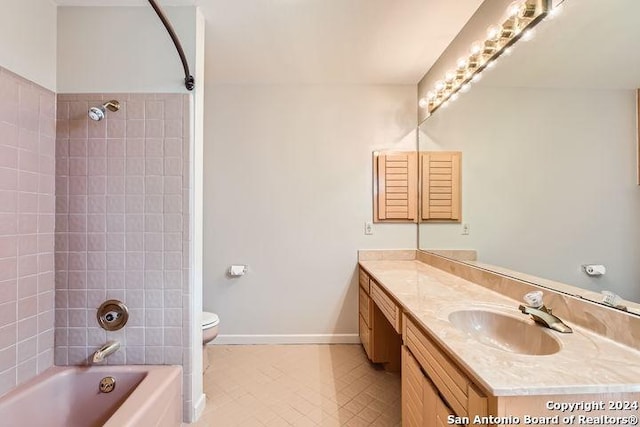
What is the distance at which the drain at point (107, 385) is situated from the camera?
4.83ft

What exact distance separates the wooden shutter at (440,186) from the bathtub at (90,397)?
2052 mm

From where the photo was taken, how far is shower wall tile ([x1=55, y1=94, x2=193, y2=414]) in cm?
158

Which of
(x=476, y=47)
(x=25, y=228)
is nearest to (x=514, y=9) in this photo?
(x=476, y=47)

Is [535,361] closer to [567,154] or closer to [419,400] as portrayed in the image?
[419,400]

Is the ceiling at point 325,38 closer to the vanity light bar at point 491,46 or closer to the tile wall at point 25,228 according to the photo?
the vanity light bar at point 491,46

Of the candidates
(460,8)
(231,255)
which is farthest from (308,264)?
(460,8)

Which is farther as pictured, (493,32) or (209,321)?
(209,321)

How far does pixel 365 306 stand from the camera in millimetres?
2246

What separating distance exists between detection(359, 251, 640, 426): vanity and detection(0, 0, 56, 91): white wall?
7.38 ft

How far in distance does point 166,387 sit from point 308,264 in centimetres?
140

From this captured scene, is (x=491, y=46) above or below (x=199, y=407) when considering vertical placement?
above

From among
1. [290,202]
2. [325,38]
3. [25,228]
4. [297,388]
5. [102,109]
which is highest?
[325,38]

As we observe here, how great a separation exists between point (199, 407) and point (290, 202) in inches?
63.2

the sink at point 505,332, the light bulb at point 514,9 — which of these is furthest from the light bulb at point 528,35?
the sink at point 505,332
